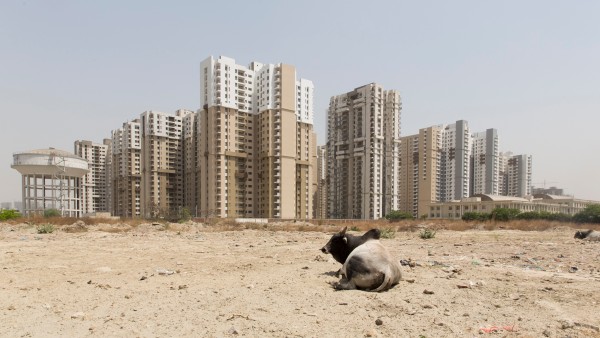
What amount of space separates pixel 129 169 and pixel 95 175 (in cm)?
3318

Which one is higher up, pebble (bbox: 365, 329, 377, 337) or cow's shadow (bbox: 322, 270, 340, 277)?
pebble (bbox: 365, 329, 377, 337)

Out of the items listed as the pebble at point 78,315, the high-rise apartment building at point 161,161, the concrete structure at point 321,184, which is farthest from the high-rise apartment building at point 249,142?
the pebble at point 78,315

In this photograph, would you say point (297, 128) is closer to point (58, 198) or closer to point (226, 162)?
point (226, 162)

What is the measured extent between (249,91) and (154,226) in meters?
62.1

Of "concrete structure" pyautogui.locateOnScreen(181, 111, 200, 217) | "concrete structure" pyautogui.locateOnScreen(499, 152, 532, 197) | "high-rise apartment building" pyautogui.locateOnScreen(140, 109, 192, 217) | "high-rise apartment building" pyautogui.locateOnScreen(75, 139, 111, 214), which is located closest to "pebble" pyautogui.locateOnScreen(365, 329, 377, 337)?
"concrete structure" pyautogui.locateOnScreen(181, 111, 200, 217)

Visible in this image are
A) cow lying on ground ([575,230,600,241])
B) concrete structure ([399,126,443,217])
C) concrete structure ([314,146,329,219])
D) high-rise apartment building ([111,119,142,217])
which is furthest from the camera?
concrete structure ([314,146,329,219])

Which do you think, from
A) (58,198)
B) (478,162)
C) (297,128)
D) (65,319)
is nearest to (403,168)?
(478,162)

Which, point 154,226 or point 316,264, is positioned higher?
point 316,264

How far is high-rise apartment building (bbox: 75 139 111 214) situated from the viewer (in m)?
128

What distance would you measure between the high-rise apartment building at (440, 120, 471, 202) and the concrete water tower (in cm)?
10874

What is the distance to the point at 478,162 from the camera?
131 meters

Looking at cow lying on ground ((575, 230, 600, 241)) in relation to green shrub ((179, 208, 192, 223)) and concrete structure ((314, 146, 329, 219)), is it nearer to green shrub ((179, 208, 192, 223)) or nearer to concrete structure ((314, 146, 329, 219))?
green shrub ((179, 208, 192, 223))

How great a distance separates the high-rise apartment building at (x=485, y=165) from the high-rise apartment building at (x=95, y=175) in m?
139

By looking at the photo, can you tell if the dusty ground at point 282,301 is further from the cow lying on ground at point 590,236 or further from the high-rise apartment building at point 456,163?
the high-rise apartment building at point 456,163
